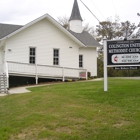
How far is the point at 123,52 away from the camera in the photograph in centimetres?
949

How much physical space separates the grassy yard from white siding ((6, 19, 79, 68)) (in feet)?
36.7

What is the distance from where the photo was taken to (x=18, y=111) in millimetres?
7180

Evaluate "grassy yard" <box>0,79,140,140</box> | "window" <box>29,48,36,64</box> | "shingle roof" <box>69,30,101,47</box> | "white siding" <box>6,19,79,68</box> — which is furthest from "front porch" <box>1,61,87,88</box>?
"grassy yard" <box>0,79,140,140</box>

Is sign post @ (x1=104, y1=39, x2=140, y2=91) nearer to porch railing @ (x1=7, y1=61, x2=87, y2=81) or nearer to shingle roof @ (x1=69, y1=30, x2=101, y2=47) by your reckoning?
porch railing @ (x1=7, y1=61, x2=87, y2=81)

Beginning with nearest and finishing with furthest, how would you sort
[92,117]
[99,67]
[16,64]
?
[92,117] → [16,64] → [99,67]

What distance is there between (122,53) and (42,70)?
10.3 m

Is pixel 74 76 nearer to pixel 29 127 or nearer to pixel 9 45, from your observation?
pixel 9 45

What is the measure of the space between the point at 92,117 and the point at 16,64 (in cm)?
1247

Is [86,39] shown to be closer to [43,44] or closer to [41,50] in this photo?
[43,44]

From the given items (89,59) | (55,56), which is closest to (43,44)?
(55,56)

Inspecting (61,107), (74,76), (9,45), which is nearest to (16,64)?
(9,45)

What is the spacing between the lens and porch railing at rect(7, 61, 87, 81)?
17314 mm

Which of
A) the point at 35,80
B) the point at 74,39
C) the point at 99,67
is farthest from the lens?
the point at 99,67

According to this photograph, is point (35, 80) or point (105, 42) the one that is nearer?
point (105, 42)
